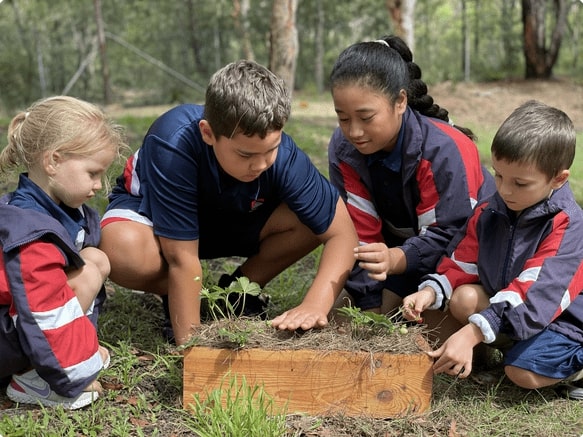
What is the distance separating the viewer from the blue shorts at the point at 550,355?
2584 mm

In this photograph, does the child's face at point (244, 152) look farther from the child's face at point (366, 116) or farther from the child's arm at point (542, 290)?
the child's arm at point (542, 290)

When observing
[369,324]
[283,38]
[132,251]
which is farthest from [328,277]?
[283,38]

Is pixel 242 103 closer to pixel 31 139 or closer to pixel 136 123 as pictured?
pixel 31 139

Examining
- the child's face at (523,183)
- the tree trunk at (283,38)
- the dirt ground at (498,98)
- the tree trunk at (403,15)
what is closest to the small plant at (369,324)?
the child's face at (523,183)

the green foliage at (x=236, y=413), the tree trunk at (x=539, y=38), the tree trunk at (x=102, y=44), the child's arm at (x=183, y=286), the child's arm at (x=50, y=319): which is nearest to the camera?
the green foliage at (x=236, y=413)

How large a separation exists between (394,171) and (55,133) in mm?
1493

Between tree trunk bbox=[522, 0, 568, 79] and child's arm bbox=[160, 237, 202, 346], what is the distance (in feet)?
41.4

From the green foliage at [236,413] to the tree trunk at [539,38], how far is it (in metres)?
13.0

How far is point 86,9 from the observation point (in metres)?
→ 29.5

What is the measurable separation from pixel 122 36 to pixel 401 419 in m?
31.4

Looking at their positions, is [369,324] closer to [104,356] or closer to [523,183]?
[523,183]

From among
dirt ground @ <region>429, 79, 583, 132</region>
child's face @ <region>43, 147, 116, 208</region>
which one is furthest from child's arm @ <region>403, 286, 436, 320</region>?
dirt ground @ <region>429, 79, 583, 132</region>

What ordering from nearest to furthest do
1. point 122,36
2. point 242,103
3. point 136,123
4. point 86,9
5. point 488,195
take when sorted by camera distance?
point 242,103
point 488,195
point 136,123
point 86,9
point 122,36

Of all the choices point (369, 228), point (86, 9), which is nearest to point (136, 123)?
point (369, 228)
